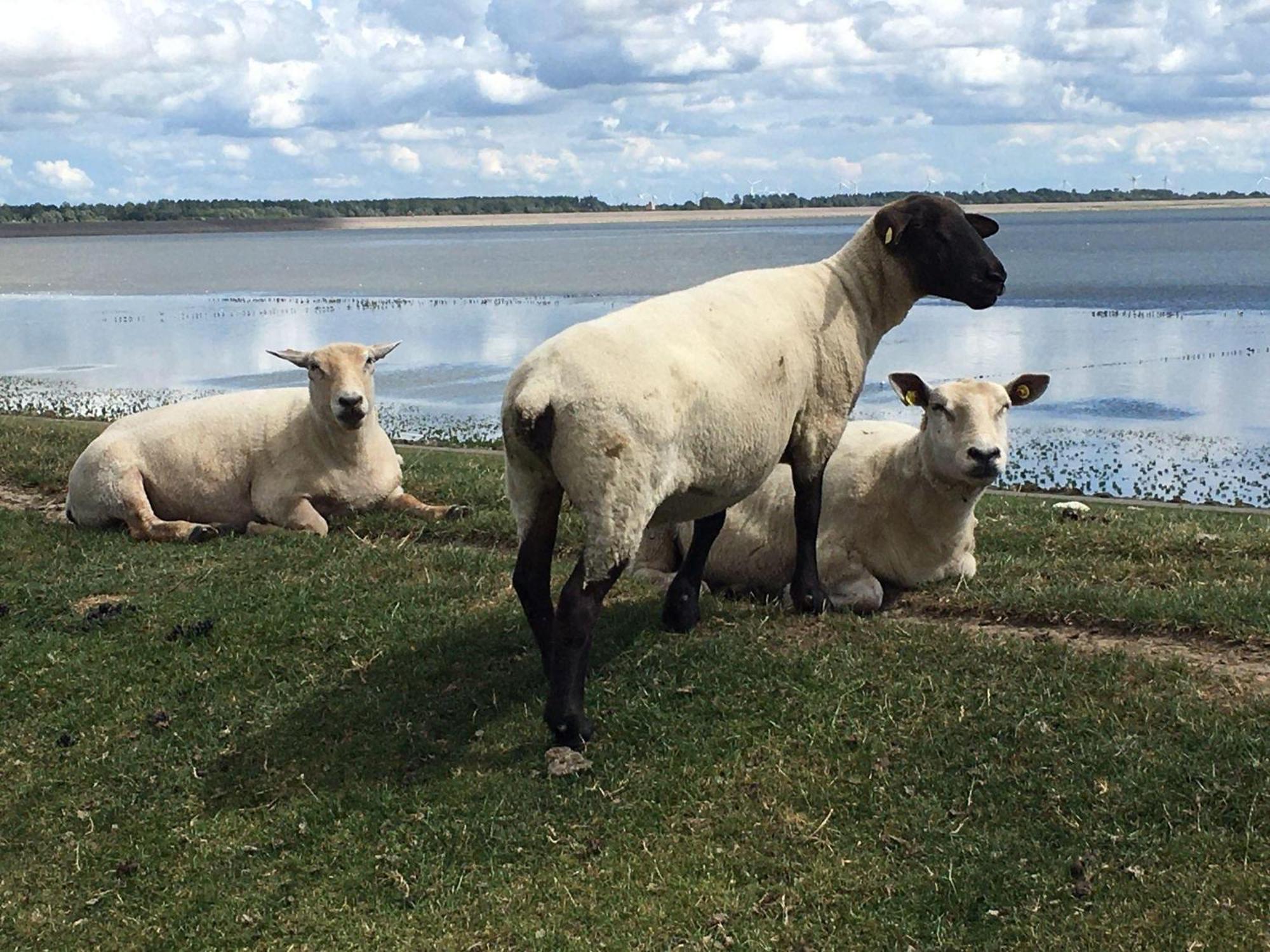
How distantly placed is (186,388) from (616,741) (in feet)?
82.2

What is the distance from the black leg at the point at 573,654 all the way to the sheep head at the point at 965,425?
105 inches

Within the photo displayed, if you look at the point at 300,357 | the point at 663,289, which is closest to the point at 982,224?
the point at 300,357

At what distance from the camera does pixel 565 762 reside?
7.43 metres

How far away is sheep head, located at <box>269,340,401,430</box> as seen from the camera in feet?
40.9

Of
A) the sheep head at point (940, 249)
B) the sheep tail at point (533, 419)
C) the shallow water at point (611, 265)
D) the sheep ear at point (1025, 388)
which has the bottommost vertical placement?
the shallow water at point (611, 265)

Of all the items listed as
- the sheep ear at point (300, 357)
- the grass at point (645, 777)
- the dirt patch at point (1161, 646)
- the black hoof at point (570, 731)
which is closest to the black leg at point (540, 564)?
the black hoof at point (570, 731)

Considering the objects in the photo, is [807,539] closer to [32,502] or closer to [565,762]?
[565,762]

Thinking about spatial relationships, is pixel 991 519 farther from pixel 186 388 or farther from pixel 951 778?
pixel 186 388

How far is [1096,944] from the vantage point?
5.86 m

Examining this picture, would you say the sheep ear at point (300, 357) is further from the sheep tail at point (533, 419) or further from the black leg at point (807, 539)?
the sheep tail at point (533, 419)

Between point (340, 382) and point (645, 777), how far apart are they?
20.5 ft

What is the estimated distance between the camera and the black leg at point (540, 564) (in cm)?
754

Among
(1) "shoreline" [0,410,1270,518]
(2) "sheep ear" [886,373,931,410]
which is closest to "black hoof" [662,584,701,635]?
(2) "sheep ear" [886,373,931,410]

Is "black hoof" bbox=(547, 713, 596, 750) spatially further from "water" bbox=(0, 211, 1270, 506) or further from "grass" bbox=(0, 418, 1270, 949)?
"water" bbox=(0, 211, 1270, 506)
